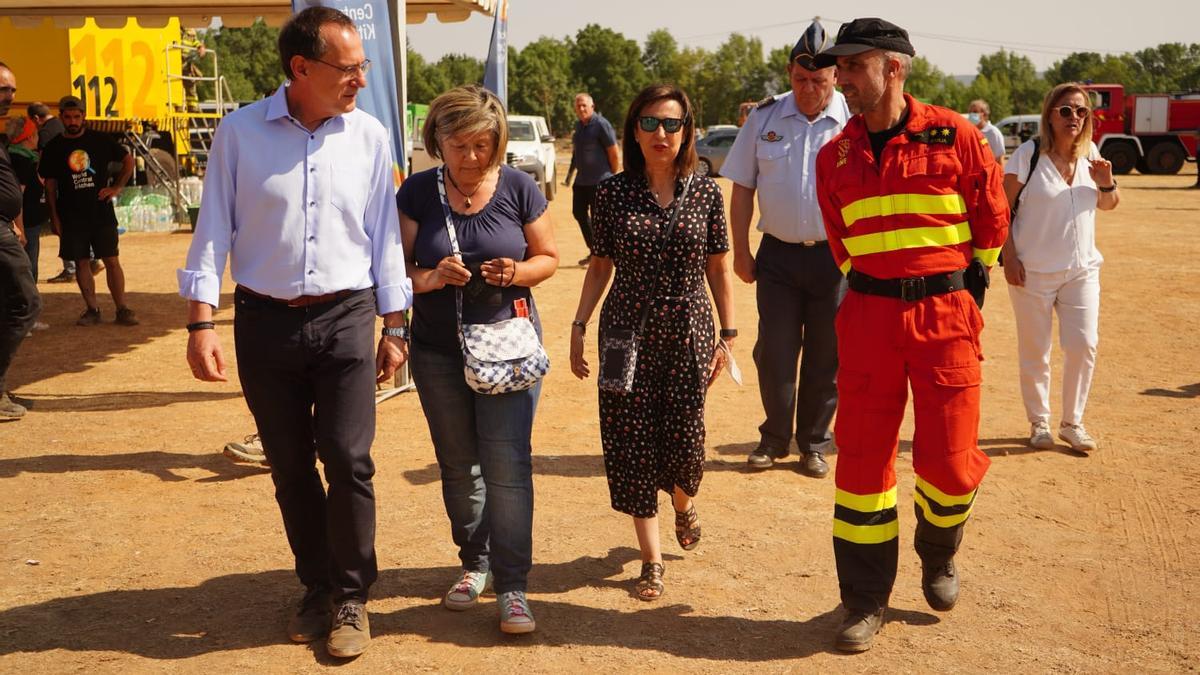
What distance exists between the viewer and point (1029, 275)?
6562mm

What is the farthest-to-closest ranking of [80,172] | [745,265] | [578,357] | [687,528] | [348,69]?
[80,172], [745,265], [687,528], [578,357], [348,69]

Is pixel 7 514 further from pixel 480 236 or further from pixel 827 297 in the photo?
pixel 827 297

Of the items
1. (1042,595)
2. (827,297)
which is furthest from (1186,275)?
(1042,595)

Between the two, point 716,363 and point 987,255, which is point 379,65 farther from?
point 987,255

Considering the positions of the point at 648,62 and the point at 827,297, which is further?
the point at 648,62

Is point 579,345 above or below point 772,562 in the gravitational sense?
above

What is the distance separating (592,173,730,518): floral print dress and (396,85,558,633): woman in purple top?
0.32 m

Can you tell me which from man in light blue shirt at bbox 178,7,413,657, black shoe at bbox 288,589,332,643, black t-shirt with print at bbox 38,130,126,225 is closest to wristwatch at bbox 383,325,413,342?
man in light blue shirt at bbox 178,7,413,657

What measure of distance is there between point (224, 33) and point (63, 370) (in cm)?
10202

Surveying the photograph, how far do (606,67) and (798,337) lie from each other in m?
95.4

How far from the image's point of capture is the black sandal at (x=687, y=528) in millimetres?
4719

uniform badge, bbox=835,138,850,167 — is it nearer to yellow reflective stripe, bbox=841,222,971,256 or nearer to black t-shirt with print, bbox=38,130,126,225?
yellow reflective stripe, bbox=841,222,971,256

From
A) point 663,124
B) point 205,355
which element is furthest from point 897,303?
point 205,355

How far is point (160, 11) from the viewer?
1086 centimetres
